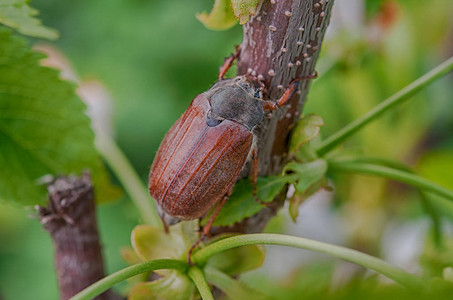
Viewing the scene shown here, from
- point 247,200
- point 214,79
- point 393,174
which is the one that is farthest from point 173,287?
point 214,79

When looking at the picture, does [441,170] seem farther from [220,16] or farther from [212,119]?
[220,16]

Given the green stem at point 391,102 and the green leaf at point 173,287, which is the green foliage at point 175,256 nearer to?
the green leaf at point 173,287

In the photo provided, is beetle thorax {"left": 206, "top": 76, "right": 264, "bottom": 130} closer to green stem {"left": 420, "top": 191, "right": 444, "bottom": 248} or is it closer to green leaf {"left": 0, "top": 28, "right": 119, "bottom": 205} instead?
green leaf {"left": 0, "top": 28, "right": 119, "bottom": 205}

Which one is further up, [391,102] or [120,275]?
[391,102]

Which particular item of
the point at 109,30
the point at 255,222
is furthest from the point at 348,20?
the point at 109,30

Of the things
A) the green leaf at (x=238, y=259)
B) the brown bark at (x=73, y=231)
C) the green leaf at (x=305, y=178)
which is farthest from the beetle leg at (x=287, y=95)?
the brown bark at (x=73, y=231)

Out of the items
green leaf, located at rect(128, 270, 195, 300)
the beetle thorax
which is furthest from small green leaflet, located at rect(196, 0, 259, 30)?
green leaf, located at rect(128, 270, 195, 300)
